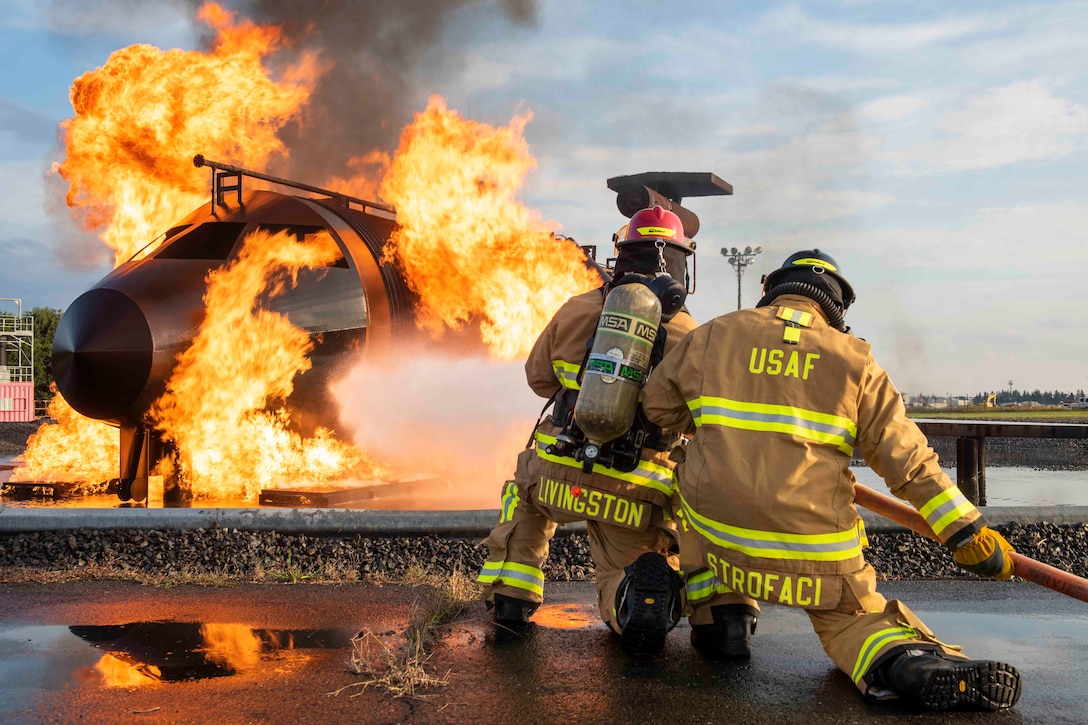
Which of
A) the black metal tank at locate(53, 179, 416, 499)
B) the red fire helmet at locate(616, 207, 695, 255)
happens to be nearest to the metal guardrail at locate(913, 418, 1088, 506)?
the black metal tank at locate(53, 179, 416, 499)

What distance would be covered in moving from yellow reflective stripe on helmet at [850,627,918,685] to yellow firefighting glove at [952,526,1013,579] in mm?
347

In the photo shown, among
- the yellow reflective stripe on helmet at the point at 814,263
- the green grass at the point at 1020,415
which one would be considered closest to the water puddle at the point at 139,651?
the yellow reflective stripe on helmet at the point at 814,263

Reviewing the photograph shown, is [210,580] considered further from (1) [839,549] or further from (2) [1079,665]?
(2) [1079,665]

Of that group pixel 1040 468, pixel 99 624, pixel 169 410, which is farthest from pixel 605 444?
pixel 1040 468

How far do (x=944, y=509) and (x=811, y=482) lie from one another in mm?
499

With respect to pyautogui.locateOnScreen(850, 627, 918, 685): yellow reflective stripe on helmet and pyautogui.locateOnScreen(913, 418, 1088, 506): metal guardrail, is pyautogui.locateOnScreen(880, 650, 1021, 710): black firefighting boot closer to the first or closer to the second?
pyautogui.locateOnScreen(850, 627, 918, 685): yellow reflective stripe on helmet

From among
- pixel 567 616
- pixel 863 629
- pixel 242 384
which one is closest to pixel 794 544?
pixel 863 629

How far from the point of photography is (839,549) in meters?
3.54

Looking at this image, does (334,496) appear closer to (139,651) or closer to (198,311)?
(198,311)

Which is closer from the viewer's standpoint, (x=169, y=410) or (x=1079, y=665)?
(x=1079, y=665)

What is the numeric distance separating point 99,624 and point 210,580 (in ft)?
3.30

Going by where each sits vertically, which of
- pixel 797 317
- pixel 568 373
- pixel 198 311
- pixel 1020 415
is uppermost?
pixel 198 311

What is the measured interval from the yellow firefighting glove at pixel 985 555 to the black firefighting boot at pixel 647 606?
3.82ft

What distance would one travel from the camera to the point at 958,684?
3189 mm
